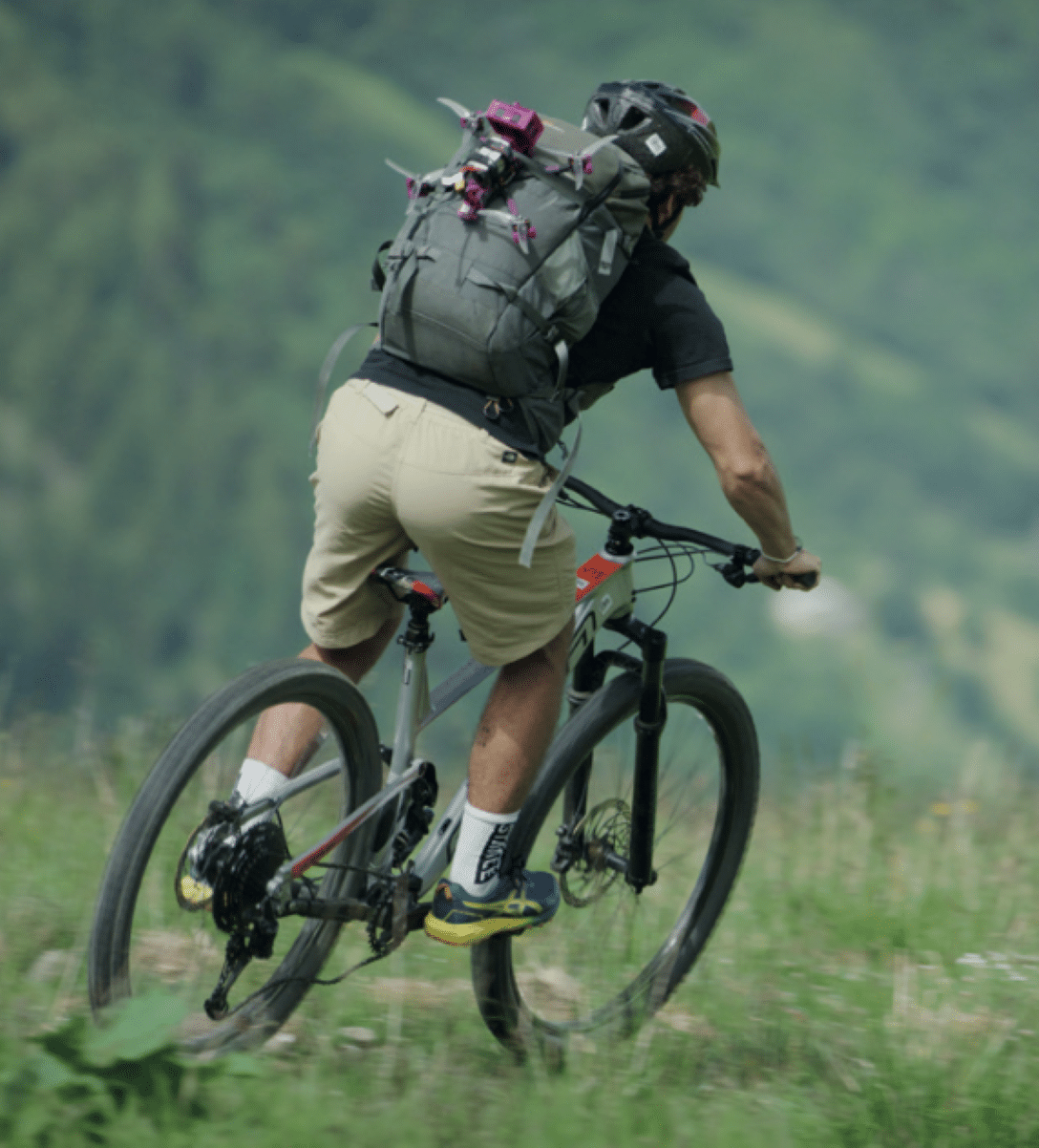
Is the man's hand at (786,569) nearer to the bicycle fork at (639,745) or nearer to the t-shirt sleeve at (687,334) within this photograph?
the bicycle fork at (639,745)

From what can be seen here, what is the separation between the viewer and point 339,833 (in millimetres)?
2980

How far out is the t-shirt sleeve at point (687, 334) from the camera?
9.63 feet

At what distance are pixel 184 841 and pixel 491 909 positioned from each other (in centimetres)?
68

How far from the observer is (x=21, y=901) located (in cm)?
362

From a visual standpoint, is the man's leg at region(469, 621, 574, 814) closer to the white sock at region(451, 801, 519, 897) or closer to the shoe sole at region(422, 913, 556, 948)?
the white sock at region(451, 801, 519, 897)

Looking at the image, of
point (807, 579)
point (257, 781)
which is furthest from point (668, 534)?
point (257, 781)

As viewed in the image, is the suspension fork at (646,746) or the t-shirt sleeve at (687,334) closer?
the t-shirt sleeve at (687,334)

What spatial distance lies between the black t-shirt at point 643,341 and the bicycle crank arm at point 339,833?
0.76 metres

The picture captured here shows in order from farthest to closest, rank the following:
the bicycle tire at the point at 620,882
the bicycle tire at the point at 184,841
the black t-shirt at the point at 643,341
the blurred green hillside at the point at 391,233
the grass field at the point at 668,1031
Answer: the blurred green hillside at the point at 391,233 → the bicycle tire at the point at 620,882 → the black t-shirt at the point at 643,341 → the bicycle tire at the point at 184,841 → the grass field at the point at 668,1031

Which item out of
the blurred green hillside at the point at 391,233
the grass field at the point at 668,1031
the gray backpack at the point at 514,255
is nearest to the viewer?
the grass field at the point at 668,1031

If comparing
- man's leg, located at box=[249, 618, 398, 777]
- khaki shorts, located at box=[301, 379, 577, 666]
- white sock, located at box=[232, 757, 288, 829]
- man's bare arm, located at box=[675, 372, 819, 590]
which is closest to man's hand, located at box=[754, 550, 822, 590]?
man's bare arm, located at box=[675, 372, 819, 590]

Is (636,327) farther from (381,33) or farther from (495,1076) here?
(381,33)

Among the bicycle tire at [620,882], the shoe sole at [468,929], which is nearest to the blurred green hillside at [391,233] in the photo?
the bicycle tire at [620,882]

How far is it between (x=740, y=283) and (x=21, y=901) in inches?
657
